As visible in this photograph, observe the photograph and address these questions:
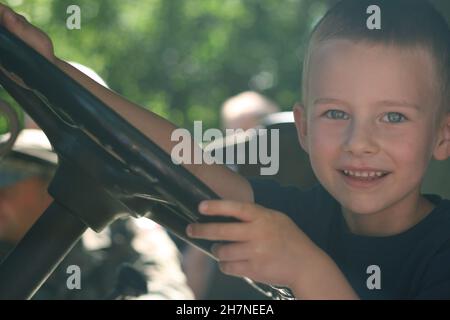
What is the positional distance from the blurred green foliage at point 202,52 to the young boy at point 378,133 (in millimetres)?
7809

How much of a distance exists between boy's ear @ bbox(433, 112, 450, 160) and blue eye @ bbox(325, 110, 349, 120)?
7.5 inches

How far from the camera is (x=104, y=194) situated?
3.97ft

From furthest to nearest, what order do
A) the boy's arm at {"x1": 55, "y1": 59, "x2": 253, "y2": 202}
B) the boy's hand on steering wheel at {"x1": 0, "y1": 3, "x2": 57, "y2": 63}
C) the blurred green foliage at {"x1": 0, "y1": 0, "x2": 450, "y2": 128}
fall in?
the blurred green foliage at {"x1": 0, "y1": 0, "x2": 450, "y2": 128} < the boy's arm at {"x1": 55, "y1": 59, "x2": 253, "y2": 202} < the boy's hand on steering wheel at {"x1": 0, "y1": 3, "x2": 57, "y2": 63}

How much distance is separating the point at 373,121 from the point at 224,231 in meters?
0.40

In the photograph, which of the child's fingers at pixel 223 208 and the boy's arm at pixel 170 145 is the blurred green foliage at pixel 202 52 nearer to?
the boy's arm at pixel 170 145

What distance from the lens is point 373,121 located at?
1.38 metres

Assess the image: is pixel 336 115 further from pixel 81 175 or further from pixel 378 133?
pixel 81 175

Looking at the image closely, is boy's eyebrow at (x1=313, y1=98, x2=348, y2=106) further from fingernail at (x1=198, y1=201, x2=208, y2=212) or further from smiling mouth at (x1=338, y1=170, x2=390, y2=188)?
fingernail at (x1=198, y1=201, x2=208, y2=212)

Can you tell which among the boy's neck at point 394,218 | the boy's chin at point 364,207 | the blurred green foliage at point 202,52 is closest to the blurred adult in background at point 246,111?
the boy's neck at point 394,218

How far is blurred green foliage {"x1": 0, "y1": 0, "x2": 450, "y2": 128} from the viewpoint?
9.70 m

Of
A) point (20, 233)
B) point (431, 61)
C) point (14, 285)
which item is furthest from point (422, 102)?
point (20, 233)

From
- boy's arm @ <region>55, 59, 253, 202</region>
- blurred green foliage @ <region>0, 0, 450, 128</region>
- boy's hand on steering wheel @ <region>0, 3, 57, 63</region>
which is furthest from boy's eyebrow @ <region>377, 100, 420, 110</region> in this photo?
blurred green foliage @ <region>0, 0, 450, 128</region>

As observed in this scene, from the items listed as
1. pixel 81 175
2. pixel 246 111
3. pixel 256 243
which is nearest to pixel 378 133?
pixel 256 243
